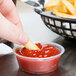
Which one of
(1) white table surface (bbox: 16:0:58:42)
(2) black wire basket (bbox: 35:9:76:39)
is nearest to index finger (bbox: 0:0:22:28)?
(2) black wire basket (bbox: 35:9:76:39)

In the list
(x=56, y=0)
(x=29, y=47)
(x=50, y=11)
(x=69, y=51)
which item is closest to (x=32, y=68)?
(x=29, y=47)

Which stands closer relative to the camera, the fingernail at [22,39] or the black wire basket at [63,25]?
the fingernail at [22,39]

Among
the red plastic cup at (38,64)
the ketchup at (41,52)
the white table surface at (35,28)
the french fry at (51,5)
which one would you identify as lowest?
the white table surface at (35,28)

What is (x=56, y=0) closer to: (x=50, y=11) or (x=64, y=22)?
(x=50, y=11)

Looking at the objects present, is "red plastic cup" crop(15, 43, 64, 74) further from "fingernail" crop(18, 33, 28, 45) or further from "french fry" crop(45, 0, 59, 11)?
"french fry" crop(45, 0, 59, 11)

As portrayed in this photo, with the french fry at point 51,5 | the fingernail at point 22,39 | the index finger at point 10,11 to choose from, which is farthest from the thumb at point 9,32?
the french fry at point 51,5

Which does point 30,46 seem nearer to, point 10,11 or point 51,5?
point 10,11

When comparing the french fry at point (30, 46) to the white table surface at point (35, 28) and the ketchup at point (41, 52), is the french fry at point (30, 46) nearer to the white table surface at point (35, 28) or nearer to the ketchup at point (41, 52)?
the ketchup at point (41, 52)
